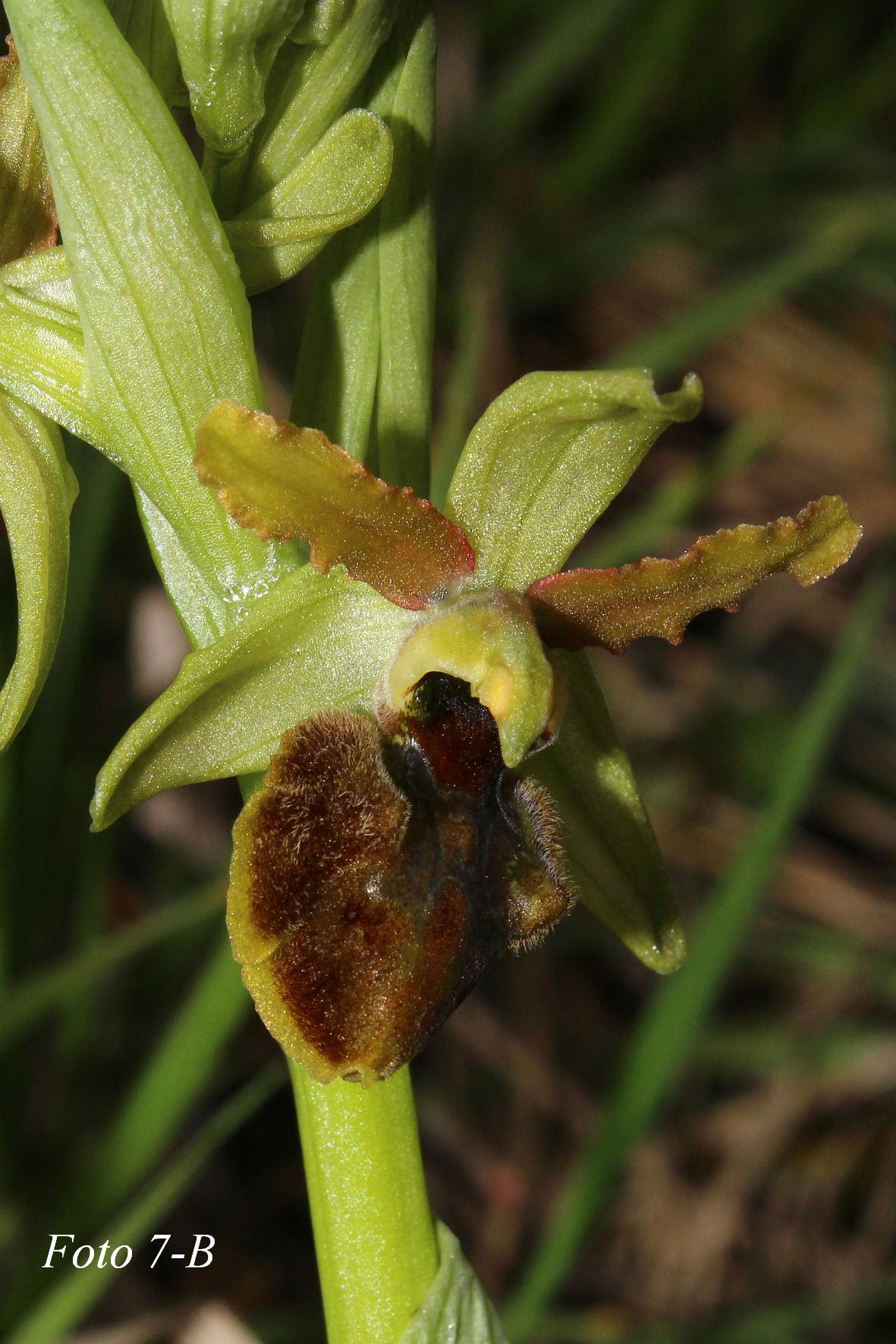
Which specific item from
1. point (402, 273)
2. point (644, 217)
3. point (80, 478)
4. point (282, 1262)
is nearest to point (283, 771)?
point (402, 273)

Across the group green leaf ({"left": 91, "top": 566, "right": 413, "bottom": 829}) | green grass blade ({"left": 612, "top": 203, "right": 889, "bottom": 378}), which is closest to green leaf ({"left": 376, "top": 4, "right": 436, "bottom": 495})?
green leaf ({"left": 91, "top": 566, "right": 413, "bottom": 829})

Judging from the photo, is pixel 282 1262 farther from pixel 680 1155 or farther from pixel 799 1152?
pixel 799 1152

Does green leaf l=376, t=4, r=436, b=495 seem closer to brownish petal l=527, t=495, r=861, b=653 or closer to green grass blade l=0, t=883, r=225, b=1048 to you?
brownish petal l=527, t=495, r=861, b=653

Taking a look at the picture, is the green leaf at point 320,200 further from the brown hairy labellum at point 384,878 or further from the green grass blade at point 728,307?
the green grass blade at point 728,307

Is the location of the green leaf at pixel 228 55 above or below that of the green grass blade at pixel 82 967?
above

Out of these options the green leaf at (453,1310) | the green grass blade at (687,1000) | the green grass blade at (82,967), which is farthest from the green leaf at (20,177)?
the green grass blade at (687,1000)

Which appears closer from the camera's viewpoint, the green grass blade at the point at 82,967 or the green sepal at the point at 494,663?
the green sepal at the point at 494,663
